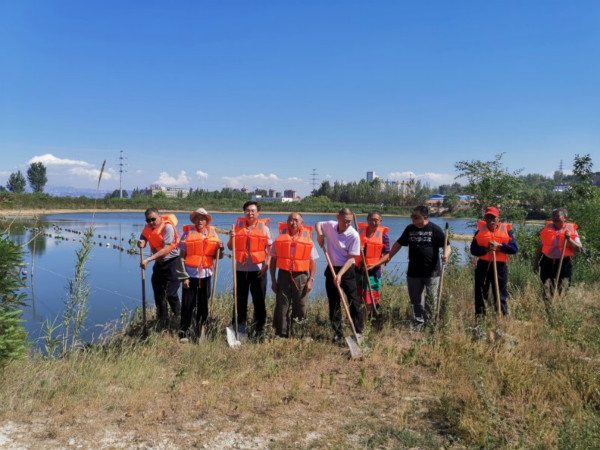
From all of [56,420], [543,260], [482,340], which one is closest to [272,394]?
[56,420]

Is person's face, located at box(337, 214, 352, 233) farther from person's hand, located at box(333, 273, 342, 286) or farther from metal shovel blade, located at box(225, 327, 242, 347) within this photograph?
metal shovel blade, located at box(225, 327, 242, 347)

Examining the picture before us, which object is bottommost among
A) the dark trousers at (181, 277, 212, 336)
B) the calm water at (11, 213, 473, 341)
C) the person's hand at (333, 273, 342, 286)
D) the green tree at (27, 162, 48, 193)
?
the calm water at (11, 213, 473, 341)

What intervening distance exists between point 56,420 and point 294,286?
2.80 meters

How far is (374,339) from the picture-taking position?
217 inches

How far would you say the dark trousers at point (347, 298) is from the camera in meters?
5.53

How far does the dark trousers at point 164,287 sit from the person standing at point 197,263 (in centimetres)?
44

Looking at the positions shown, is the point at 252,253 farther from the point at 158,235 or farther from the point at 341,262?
the point at 158,235

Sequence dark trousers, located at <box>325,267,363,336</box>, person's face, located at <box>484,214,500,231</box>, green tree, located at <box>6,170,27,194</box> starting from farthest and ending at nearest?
green tree, located at <box>6,170,27,194</box> < person's face, located at <box>484,214,500,231</box> < dark trousers, located at <box>325,267,363,336</box>

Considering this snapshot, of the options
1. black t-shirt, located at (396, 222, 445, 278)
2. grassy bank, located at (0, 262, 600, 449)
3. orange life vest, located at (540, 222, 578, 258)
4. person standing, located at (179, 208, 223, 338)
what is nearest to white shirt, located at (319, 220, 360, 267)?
black t-shirt, located at (396, 222, 445, 278)

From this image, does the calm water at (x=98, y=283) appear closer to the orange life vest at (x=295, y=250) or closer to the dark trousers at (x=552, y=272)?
the orange life vest at (x=295, y=250)

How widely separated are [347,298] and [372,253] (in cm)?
82

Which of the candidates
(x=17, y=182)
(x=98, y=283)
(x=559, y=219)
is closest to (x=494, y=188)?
(x=559, y=219)

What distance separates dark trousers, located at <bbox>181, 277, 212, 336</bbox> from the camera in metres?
5.70

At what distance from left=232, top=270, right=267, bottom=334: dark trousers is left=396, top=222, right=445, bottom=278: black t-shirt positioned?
188cm
